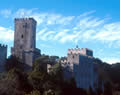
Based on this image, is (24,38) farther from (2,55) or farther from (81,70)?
(81,70)

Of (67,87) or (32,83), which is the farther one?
(67,87)

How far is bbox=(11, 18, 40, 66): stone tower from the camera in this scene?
39.7 m

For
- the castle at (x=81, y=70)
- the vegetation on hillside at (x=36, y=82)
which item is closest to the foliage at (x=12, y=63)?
the vegetation on hillside at (x=36, y=82)

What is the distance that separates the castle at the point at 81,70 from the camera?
1426 inches

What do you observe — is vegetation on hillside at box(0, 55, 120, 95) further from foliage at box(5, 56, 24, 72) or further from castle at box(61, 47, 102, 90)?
castle at box(61, 47, 102, 90)

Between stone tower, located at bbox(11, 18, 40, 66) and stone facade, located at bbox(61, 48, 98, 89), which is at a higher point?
stone tower, located at bbox(11, 18, 40, 66)

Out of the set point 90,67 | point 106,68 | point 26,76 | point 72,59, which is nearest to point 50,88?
point 26,76

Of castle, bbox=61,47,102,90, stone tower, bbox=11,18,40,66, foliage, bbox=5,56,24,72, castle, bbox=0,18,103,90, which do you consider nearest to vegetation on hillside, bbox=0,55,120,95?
foliage, bbox=5,56,24,72

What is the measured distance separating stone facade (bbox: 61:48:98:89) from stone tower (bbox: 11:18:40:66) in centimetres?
565

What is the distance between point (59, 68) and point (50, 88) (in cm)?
501

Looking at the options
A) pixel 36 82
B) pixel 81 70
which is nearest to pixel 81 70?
pixel 81 70

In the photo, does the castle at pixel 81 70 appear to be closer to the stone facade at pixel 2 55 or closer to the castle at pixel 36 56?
the castle at pixel 36 56

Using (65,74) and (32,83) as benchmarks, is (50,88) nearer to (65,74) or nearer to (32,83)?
(32,83)

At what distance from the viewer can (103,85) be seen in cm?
4222
